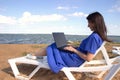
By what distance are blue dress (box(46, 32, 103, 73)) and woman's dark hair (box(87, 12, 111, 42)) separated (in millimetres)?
79

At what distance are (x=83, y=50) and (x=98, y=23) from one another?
1.97ft

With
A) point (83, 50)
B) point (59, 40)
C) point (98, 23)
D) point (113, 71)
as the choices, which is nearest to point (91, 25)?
point (98, 23)

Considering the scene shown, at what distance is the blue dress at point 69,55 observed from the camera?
4816 millimetres

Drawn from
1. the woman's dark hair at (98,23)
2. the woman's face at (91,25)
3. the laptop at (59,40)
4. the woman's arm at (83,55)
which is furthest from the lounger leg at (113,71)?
the laptop at (59,40)

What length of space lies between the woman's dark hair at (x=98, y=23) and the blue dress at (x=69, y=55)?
0.26 feet

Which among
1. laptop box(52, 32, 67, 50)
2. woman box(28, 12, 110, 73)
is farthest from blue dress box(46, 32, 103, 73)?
laptop box(52, 32, 67, 50)

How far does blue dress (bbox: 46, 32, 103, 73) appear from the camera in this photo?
482cm

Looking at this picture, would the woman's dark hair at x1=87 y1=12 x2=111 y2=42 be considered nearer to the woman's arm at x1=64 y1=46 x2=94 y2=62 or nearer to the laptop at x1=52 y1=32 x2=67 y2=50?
the woman's arm at x1=64 y1=46 x2=94 y2=62

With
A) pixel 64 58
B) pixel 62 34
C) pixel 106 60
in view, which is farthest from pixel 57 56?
pixel 106 60

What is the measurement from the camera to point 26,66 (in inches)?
256

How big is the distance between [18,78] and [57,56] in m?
1.06

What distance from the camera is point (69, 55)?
17.1 ft

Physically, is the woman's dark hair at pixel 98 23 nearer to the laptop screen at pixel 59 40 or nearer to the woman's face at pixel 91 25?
the woman's face at pixel 91 25

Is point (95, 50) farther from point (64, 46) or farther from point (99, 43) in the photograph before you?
point (64, 46)
